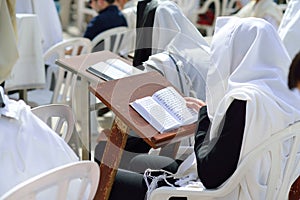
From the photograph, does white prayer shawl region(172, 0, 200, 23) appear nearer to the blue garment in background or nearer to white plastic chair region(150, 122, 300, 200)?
the blue garment in background

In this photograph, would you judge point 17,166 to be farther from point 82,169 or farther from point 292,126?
point 292,126

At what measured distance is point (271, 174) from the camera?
175 centimetres

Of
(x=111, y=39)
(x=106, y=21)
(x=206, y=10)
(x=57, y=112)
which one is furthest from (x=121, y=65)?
(x=206, y=10)

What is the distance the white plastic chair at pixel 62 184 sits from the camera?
4.65 ft

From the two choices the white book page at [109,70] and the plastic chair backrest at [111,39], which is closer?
the white book page at [109,70]

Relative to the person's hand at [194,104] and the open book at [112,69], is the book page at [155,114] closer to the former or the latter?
the person's hand at [194,104]

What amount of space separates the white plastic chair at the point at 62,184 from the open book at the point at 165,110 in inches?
13.4

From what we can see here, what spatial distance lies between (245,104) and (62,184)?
0.60 metres

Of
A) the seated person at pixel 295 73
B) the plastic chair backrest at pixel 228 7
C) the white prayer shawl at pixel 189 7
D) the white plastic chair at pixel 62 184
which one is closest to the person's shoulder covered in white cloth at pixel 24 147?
the white plastic chair at pixel 62 184

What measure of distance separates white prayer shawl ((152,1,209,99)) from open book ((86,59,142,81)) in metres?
0.18

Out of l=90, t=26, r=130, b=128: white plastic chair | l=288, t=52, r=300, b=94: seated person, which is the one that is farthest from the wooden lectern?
l=90, t=26, r=130, b=128: white plastic chair

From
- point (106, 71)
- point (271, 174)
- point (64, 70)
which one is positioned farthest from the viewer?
point (64, 70)

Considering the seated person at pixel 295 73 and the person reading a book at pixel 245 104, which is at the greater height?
the seated person at pixel 295 73

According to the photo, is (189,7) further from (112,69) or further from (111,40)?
(112,69)
